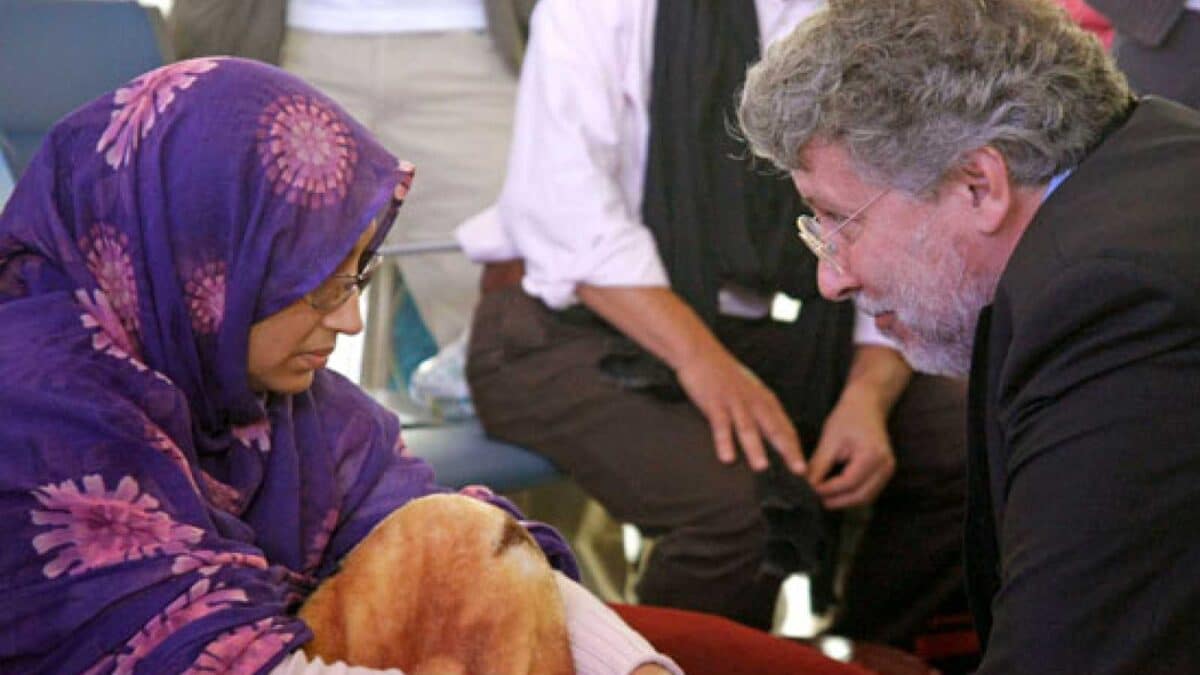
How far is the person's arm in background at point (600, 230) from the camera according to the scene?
2781 mm

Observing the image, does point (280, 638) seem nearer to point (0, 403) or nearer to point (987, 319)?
point (0, 403)

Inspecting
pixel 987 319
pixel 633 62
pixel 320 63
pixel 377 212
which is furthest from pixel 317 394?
pixel 320 63

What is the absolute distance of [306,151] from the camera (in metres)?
1.67

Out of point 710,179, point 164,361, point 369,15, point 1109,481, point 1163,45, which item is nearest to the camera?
point 1109,481

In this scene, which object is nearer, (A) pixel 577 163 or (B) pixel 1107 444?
(B) pixel 1107 444

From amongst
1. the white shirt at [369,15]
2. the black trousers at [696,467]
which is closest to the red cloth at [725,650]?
the black trousers at [696,467]

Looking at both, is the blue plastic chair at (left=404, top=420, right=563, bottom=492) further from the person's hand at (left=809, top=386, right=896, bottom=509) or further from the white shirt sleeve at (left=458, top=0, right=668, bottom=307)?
the person's hand at (left=809, top=386, right=896, bottom=509)

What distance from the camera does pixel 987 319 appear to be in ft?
5.48

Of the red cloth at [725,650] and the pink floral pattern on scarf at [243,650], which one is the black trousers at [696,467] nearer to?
the red cloth at [725,650]

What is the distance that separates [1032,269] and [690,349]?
128 centimetres

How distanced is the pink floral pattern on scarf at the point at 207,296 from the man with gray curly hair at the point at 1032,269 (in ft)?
1.76

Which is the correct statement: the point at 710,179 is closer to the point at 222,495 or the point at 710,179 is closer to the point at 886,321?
the point at 886,321

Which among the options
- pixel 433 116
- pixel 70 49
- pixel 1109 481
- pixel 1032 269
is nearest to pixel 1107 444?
pixel 1109 481

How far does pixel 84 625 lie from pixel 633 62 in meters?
1.56
